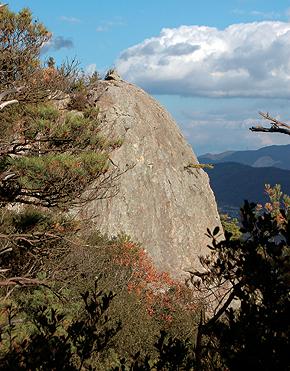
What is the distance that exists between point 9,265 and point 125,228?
9774 millimetres

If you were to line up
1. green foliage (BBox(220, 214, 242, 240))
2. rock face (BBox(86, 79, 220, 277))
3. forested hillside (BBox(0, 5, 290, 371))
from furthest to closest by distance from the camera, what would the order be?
green foliage (BBox(220, 214, 242, 240)), rock face (BBox(86, 79, 220, 277)), forested hillside (BBox(0, 5, 290, 371))

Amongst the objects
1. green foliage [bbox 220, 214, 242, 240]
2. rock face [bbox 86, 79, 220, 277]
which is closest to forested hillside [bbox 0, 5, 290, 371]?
rock face [bbox 86, 79, 220, 277]

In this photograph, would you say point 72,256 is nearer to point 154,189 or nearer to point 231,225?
point 154,189

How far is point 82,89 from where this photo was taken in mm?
23078

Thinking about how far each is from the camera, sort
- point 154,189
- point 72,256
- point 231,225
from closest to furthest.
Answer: point 72,256, point 154,189, point 231,225

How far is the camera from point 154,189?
26516 millimetres

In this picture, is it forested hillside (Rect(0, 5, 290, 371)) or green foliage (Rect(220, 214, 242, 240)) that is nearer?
forested hillside (Rect(0, 5, 290, 371))

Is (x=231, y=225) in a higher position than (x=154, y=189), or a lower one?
lower

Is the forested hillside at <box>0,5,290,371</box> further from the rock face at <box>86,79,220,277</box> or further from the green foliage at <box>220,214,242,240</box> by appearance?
the green foliage at <box>220,214,242,240</box>

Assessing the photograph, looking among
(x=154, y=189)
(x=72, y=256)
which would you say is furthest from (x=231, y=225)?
(x=72, y=256)

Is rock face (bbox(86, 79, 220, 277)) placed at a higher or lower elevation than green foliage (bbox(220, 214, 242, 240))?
higher

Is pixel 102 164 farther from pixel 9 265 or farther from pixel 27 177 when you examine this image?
pixel 9 265

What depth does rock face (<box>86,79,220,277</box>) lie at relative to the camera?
25078 millimetres

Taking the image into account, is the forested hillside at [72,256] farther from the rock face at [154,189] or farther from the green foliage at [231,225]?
the green foliage at [231,225]
